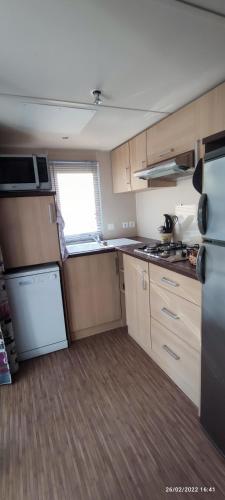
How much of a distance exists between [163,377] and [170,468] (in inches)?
25.4

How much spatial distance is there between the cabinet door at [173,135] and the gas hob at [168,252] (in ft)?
2.50

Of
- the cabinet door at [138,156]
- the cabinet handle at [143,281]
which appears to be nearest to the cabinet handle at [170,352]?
the cabinet handle at [143,281]

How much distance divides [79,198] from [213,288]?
82.1 inches

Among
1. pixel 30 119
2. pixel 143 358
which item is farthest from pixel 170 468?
pixel 30 119

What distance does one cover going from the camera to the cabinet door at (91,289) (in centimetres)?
231

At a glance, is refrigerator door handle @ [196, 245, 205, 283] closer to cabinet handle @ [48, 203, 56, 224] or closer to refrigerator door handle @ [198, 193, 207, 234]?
refrigerator door handle @ [198, 193, 207, 234]

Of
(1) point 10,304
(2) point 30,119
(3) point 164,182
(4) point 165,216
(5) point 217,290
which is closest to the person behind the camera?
(5) point 217,290

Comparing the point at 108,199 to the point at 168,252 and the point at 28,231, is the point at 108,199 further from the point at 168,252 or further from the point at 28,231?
the point at 168,252

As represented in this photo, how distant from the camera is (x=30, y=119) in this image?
70.9 inches

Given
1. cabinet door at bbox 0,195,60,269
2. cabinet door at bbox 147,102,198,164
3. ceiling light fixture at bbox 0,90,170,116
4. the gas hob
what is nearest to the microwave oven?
cabinet door at bbox 0,195,60,269

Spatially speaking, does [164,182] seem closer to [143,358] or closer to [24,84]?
[24,84]

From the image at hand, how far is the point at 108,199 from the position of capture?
2973 mm

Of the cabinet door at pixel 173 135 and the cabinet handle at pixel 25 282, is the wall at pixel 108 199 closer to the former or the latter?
the cabinet door at pixel 173 135

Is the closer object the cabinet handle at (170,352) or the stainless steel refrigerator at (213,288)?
the stainless steel refrigerator at (213,288)
